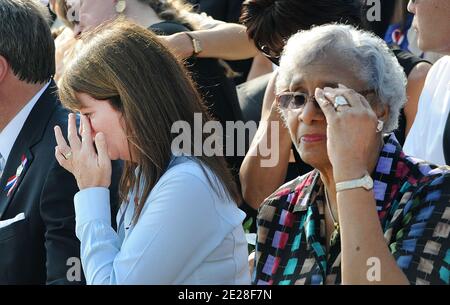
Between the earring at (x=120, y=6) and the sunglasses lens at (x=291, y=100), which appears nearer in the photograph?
the sunglasses lens at (x=291, y=100)

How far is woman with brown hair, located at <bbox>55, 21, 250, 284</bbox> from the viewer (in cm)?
309

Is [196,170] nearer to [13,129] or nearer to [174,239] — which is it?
[174,239]

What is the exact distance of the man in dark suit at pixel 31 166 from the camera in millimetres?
3633

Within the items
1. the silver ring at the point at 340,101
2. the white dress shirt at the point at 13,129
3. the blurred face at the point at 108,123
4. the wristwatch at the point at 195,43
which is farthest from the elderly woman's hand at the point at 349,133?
the wristwatch at the point at 195,43

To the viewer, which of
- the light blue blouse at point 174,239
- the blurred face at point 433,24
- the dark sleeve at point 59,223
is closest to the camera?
the light blue blouse at point 174,239

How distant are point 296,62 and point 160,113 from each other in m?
0.50

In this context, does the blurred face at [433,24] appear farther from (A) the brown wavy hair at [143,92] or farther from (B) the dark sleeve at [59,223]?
(B) the dark sleeve at [59,223]

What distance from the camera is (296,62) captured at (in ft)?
10.7

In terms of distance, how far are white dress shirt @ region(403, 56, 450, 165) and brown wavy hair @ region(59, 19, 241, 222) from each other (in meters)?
1.12

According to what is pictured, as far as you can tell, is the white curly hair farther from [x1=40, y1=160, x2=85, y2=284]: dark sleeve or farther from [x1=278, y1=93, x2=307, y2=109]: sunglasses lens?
[x1=40, y1=160, x2=85, y2=284]: dark sleeve

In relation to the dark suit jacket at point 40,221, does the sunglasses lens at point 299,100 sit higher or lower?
higher

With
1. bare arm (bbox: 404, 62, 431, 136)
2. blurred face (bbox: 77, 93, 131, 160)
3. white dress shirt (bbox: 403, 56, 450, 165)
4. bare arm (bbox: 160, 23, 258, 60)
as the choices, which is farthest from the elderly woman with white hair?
bare arm (bbox: 160, 23, 258, 60)
